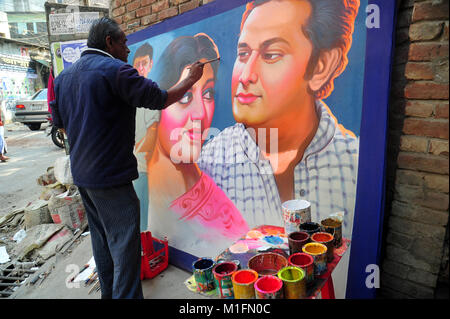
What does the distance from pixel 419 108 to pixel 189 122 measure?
1.64m

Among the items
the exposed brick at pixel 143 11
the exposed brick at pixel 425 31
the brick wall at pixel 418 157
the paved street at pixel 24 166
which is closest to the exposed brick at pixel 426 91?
the brick wall at pixel 418 157

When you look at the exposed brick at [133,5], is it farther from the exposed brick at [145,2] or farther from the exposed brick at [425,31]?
the exposed brick at [425,31]

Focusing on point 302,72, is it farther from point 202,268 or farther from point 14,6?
point 14,6

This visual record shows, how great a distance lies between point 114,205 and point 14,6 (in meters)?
33.5

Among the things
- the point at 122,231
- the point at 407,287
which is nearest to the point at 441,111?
the point at 407,287

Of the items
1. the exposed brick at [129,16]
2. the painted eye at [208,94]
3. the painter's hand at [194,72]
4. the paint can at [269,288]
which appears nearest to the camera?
the paint can at [269,288]

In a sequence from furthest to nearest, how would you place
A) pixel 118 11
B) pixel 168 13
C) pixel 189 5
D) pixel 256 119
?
pixel 118 11 < pixel 168 13 < pixel 189 5 < pixel 256 119

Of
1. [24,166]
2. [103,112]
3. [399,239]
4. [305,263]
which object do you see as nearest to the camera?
[305,263]

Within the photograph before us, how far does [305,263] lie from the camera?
1.29m

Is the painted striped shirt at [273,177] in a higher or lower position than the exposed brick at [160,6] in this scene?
lower

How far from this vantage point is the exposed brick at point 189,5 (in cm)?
252

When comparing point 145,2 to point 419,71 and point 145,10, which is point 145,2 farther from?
point 419,71

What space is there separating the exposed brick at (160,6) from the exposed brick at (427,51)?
6.82 feet

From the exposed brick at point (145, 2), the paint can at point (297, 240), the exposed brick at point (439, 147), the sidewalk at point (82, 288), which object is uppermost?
the exposed brick at point (145, 2)
